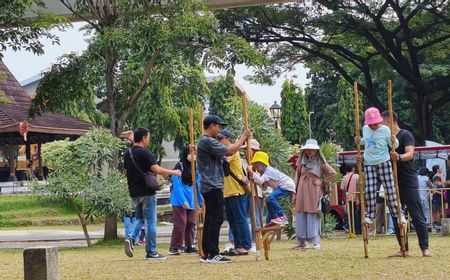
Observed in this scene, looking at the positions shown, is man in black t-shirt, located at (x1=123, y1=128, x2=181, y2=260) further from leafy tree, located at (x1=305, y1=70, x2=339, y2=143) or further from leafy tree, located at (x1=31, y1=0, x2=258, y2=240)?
leafy tree, located at (x1=305, y1=70, x2=339, y2=143)

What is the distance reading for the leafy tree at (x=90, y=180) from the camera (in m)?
15.6

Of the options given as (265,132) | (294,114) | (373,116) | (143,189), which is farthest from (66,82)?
(294,114)

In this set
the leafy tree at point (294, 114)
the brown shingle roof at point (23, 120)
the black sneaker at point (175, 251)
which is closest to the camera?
the black sneaker at point (175, 251)

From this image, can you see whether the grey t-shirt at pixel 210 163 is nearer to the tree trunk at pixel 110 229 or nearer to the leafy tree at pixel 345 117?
the tree trunk at pixel 110 229

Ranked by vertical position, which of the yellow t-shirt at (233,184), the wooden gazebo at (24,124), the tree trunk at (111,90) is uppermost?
the wooden gazebo at (24,124)

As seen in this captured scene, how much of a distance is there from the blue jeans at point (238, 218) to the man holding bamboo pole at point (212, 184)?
102cm

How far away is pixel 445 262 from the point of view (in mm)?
9477

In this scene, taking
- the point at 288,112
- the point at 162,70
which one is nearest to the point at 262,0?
the point at 162,70

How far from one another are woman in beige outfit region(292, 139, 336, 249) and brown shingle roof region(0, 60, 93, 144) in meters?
22.5

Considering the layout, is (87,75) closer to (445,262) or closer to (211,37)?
(211,37)

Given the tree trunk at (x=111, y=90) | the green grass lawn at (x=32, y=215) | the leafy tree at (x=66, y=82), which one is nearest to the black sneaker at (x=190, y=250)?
the tree trunk at (x=111, y=90)

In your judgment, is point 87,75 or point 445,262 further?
point 87,75

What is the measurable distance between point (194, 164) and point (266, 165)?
1.44 meters

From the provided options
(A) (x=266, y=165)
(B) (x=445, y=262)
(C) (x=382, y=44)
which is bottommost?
(B) (x=445, y=262)
